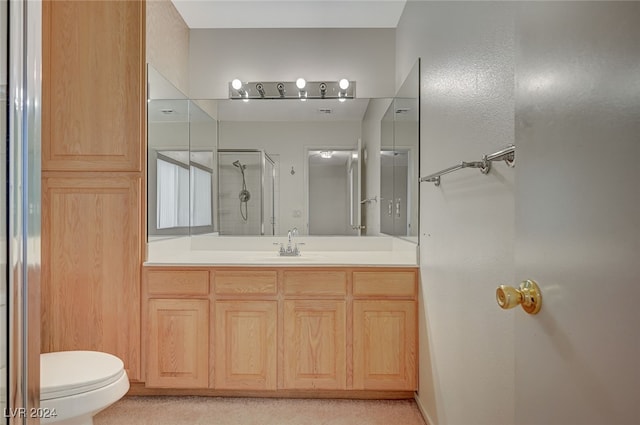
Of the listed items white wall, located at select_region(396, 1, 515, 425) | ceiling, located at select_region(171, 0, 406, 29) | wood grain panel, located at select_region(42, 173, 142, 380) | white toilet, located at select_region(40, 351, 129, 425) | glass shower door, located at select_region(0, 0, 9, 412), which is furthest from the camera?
ceiling, located at select_region(171, 0, 406, 29)

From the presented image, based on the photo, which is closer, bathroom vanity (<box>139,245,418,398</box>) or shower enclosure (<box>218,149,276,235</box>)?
bathroom vanity (<box>139,245,418,398</box>)

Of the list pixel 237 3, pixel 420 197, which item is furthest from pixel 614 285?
pixel 237 3

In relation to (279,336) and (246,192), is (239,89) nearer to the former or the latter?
(246,192)

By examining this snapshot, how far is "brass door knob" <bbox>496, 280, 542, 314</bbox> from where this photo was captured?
27.9 inches

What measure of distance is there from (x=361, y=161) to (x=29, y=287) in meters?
2.23

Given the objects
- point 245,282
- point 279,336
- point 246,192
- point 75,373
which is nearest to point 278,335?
point 279,336

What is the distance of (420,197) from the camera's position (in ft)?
7.04

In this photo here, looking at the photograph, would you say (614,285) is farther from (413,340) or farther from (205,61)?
(205,61)

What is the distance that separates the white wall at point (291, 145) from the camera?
2.80 m

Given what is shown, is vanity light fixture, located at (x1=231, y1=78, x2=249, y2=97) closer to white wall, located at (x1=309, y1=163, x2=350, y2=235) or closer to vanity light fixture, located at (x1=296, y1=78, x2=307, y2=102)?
vanity light fixture, located at (x1=296, y1=78, x2=307, y2=102)

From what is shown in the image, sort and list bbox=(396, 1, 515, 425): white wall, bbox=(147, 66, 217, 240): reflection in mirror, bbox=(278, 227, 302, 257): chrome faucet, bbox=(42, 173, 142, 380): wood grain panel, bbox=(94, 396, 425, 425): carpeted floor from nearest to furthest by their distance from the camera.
Result: bbox=(396, 1, 515, 425): white wall, bbox=(94, 396, 425, 425): carpeted floor, bbox=(42, 173, 142, 380): wood grain panel, bbox=(147, 66, 217, 240): reflection in mirror, bbox=(278, 227, 302, 257): chrome faucet

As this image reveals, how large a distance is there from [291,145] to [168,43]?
1030 mm

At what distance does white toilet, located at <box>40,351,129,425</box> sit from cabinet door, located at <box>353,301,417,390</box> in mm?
1198

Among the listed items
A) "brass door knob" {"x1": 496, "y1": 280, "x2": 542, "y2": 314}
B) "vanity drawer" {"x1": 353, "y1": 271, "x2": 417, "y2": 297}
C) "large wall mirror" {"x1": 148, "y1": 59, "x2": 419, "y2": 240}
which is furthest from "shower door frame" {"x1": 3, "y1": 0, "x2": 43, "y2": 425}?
"large wall mirror" {"x1": 148, "y1": 59, "x2": 419, "y2": 240}
